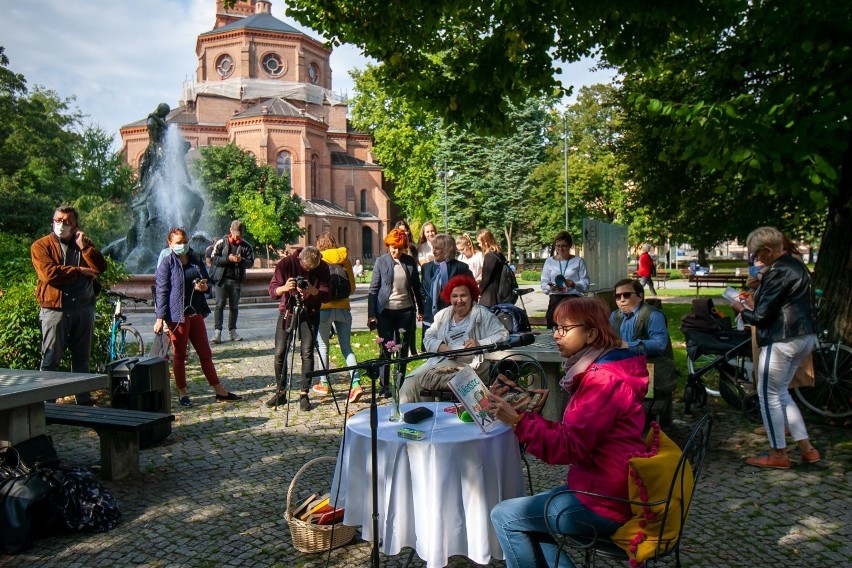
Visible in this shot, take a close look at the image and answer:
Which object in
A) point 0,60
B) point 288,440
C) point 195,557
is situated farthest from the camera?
point 0,60

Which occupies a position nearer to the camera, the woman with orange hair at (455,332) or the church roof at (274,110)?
the woman with orange hair at (455,332)

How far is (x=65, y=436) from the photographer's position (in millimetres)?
6828

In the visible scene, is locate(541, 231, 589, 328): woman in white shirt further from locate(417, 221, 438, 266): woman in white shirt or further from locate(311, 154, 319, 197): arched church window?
locate(311, 154, 319, 197): arched church window

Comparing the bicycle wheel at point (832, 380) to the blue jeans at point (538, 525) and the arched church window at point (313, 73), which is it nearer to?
the blue jeans at point (538, 525)

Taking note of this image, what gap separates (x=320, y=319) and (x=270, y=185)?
47565 mm

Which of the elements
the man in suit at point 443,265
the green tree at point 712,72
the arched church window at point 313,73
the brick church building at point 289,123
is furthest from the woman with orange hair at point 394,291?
the arched church window at point 313,73

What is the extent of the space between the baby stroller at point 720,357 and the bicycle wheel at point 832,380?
0.55m

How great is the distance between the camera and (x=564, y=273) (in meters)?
9.69

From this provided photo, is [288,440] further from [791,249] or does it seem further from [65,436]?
[791,249]

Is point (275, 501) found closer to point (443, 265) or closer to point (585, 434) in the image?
point (585, 434)

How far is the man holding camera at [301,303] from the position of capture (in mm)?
7750

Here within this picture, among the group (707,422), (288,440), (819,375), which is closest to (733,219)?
(819,375)

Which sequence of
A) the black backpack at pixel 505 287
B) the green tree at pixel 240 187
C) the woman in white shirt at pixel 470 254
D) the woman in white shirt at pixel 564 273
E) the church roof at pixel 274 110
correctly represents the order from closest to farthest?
the black backpack at pixel 505 287, the woman in white shirt at pixel 564 273, the woman in white shirt at pixel 470 254, the green tree at pixel 240 187, the church roof at pixel 274 110

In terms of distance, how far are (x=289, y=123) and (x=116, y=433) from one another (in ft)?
197
